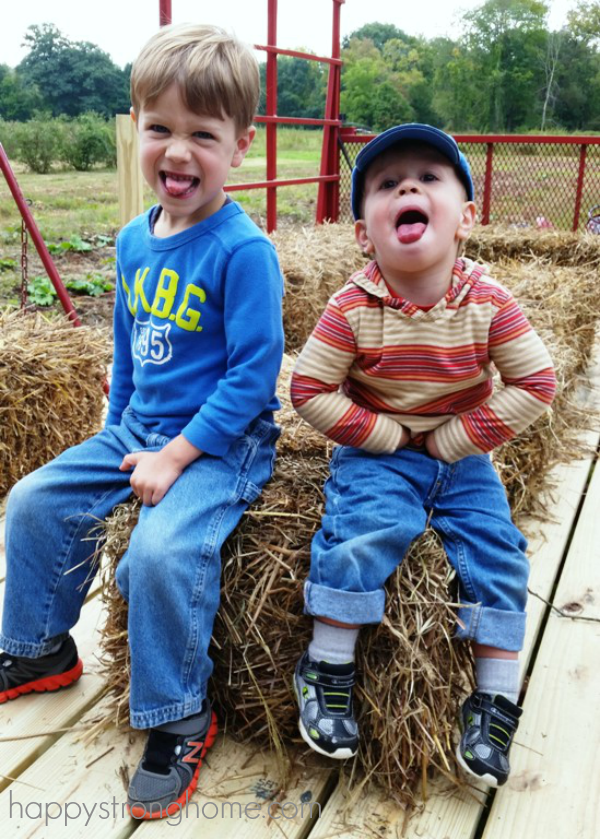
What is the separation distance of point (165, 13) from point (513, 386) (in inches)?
150

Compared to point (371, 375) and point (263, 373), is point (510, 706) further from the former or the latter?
point (263, 373)

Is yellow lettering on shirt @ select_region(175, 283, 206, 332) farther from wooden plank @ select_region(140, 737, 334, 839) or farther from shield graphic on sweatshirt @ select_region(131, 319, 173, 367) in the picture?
wooden plank @ select_region(140, 737, 334, 839)

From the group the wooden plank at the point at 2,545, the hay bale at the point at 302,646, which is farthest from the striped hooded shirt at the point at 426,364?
the wooden plank at the point at 2,545

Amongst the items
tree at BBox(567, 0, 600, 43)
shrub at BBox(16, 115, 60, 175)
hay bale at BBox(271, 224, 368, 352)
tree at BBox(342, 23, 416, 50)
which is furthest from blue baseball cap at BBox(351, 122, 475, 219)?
tree at BBox(342, 23, 416, 50)

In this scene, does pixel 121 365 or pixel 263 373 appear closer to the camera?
pixel 263 373

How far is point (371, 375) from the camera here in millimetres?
1771

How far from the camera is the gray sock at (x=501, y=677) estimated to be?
1.70 metres

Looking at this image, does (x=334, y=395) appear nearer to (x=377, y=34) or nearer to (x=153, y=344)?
(x=153, y=344)

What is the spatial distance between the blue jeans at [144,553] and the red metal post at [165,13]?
337 centimetres

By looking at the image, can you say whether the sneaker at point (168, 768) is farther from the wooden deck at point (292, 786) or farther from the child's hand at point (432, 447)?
the child's hand at point (432, 447)

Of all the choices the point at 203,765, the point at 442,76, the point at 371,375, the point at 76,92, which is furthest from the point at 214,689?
the point at 442,76

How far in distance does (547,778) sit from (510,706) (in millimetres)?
217

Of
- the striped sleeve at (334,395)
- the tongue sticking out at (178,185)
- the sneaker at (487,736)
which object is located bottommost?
the sneaker at (487,736)

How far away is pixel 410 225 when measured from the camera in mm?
1649
